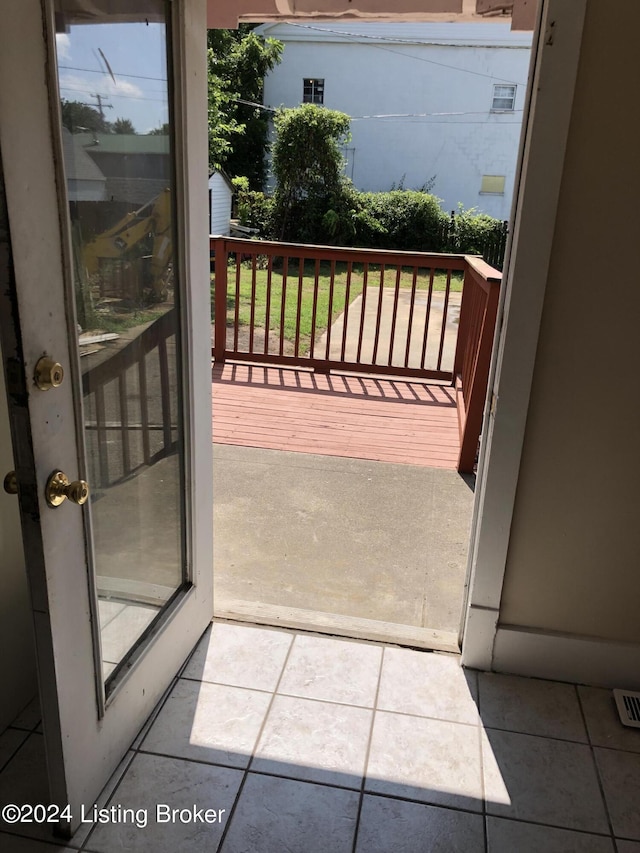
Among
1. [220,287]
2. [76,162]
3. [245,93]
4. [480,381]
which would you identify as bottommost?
[480,381]

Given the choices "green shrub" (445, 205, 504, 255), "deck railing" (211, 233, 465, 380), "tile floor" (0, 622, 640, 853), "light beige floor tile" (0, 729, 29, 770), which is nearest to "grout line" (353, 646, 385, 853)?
"tile floor" (0, 622, 640, 853)

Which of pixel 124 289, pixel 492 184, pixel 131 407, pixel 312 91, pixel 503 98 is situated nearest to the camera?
pixel 124 289

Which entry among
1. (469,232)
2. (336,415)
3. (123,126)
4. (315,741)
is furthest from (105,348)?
(469,232)

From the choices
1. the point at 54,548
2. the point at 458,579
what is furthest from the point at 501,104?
the point at 54,548

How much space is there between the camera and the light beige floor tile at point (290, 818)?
1.52m

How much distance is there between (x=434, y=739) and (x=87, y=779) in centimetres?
94

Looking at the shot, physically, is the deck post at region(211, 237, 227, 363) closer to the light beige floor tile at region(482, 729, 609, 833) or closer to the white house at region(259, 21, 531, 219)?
the light beige floor tile at region(482, 729, 609, 833)

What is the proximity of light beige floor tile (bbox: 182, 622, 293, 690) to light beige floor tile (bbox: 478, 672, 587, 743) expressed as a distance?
2.20ft

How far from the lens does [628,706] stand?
197 cm

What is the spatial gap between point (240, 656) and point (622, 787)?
1175mm

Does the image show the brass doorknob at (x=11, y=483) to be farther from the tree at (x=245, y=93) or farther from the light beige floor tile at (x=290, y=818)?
the tree at (x=245, y=93)

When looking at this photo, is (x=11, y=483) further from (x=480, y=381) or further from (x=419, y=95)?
(x=419, y=95)

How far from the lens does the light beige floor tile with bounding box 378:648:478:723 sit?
6.38ft

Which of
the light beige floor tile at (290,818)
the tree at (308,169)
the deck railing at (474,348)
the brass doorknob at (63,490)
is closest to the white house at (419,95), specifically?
the tree at (308,169)
